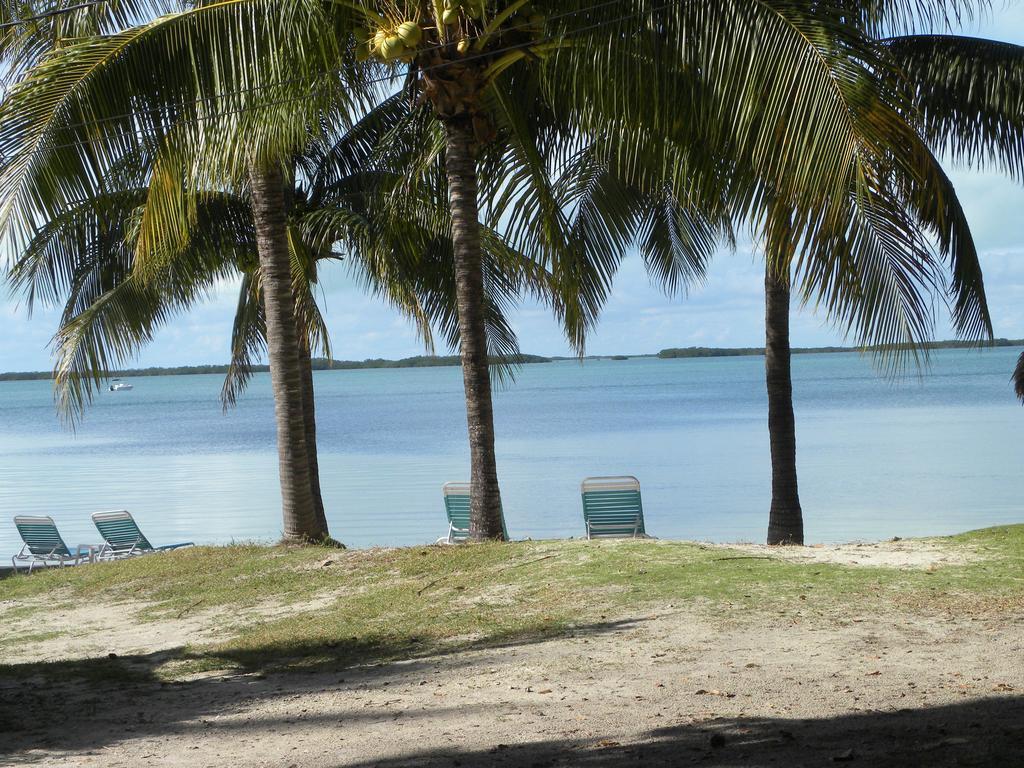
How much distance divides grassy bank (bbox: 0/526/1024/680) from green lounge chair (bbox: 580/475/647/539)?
273cm

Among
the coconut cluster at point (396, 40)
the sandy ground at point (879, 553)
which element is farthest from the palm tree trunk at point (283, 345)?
the sandy ground at point (879, 553)

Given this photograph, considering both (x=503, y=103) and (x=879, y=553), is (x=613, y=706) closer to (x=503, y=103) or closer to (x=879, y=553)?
(x=879, y=553)

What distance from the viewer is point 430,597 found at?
8.26m

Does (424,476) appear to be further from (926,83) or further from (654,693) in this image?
(654,693)

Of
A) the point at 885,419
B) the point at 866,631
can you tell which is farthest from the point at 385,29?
the point at 885,419

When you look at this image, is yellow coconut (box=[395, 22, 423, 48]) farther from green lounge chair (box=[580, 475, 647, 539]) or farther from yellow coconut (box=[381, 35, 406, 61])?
green lounge chair (box=[580, 475, 647, 539])

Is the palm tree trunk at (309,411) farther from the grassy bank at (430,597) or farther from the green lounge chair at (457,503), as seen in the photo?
the grassy bank at (430,597)

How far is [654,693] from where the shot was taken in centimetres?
538

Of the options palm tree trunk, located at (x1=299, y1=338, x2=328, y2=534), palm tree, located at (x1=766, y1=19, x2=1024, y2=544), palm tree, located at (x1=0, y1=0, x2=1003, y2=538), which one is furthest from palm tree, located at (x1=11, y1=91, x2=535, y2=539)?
palm tree, located at (x1=766, y1=19, x2=1024, y2=544)

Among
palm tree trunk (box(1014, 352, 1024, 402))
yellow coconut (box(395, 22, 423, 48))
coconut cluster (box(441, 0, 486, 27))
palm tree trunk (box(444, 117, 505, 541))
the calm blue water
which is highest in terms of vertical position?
coconut cluster (box(441, 0, 486, 27))

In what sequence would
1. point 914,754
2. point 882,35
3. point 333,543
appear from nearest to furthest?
point 914,754 < point 882,35 < point 333,543

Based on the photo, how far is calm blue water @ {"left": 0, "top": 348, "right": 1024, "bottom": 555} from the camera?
2234cm

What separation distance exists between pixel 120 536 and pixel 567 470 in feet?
62.9

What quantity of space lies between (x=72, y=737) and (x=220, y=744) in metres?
0.89
